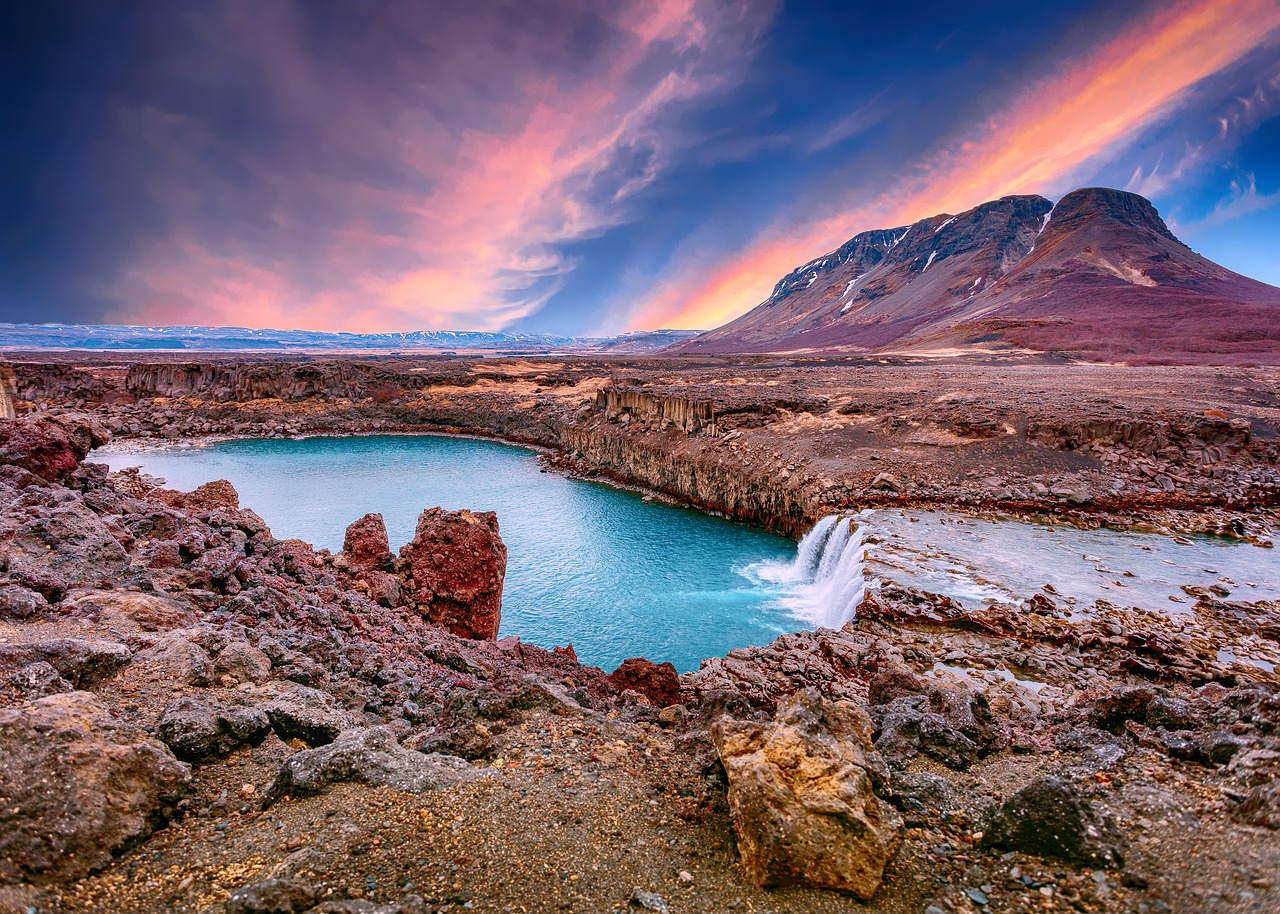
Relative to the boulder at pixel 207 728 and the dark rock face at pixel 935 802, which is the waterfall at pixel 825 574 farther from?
the boulder at pixel 207 728

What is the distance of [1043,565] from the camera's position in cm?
1622

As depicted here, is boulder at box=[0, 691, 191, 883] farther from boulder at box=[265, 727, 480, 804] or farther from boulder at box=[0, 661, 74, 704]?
boulder at box=[265, 727, 480, 804]

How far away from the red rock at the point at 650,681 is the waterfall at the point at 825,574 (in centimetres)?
684

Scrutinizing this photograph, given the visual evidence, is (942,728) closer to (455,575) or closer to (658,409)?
(455,575)

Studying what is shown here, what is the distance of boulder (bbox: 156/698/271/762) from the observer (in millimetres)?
4734

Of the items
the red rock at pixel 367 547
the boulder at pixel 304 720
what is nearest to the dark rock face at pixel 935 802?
the boulder at pixel 304 720

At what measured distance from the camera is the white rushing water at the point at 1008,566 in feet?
47.2

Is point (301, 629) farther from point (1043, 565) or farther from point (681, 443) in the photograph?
point (681, 443)

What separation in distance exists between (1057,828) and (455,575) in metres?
11.6

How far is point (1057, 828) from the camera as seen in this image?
373 centimetres

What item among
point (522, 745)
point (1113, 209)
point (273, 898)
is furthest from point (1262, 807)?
point (1113, 209)

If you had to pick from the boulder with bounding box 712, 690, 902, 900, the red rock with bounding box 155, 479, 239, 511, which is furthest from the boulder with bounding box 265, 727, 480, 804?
the red rock with bounding box 155, 479, 239, 511

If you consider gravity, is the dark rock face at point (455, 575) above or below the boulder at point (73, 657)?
below

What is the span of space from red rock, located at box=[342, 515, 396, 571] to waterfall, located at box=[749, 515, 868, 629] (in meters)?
12.2
